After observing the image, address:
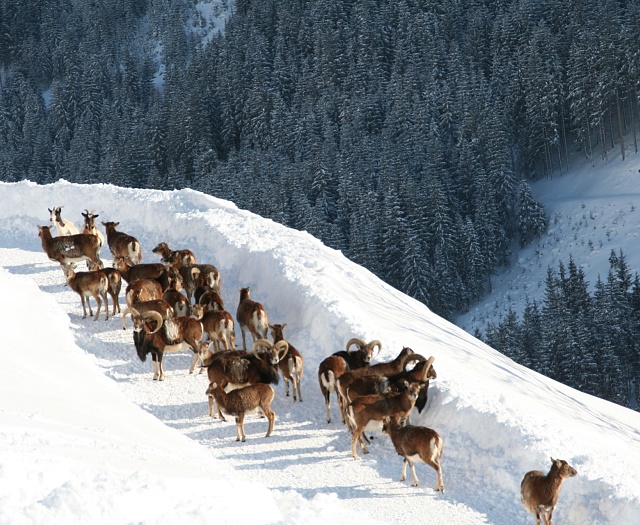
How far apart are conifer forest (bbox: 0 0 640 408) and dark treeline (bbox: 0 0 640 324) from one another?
326 millimetres

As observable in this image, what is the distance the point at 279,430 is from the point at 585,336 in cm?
5520

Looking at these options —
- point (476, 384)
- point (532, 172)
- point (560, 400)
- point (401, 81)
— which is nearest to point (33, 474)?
point (476, 384)

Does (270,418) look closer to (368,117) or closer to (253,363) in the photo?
(253,363)

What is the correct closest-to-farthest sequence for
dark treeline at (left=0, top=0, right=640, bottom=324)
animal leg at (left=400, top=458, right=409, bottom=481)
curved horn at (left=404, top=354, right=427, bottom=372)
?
animal leg at (left=400, top=458, right=409, bottom=481)
curved horn at (left=404, top=354, right=427, bottom=372)
dark treeline at (left=0, top=0, right=640, bottom=324)

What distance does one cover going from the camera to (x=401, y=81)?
11362cm

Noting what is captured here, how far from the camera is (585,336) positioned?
63.4m

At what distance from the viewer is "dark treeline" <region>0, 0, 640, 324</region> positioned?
8875 centimetres

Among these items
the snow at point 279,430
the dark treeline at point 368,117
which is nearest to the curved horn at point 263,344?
the snow at point 279,430

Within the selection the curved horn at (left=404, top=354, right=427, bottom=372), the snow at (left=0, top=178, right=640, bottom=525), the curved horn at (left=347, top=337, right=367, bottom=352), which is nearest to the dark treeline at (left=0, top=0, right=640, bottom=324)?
the snow at (left=0, top=178, right=640, bottom=525)

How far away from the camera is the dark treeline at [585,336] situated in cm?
6147

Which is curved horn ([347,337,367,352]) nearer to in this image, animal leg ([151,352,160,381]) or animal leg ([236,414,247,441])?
animal leg ([236,414,247,441])

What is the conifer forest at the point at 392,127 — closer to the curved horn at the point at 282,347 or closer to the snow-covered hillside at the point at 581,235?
the snow-covered hillside at the point at 581,235

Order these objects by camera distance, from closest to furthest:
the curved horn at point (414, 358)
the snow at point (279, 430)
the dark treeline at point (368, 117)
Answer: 1. the snow at point (279, 430)
2. the curved horn at point (414, 358)
3. the dark treeline at point (368, 117)

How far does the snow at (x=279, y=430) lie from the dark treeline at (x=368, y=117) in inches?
2435
